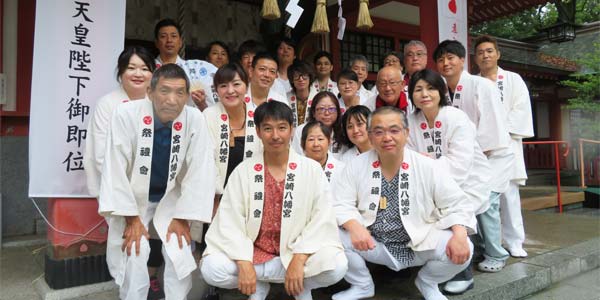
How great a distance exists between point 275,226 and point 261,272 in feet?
1.11

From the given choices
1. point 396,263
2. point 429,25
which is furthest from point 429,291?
point 429,25

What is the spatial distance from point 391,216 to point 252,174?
3.68 feet

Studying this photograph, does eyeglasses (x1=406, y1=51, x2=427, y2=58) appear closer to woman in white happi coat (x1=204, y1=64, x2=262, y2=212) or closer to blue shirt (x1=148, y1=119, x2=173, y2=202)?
woman in white happi coat (x1=204, y1=64, x2=262, y2=212)

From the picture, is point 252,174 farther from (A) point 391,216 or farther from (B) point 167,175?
(A) point 391,216

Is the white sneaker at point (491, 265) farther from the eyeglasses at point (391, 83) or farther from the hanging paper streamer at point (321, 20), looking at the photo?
the hanging paper streamer at point (321, 20)

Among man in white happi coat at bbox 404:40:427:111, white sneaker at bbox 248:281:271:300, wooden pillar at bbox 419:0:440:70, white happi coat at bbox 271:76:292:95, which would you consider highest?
wooden pillar at bbox 419:0:440:70

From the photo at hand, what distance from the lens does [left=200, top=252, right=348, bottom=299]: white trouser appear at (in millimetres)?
2668

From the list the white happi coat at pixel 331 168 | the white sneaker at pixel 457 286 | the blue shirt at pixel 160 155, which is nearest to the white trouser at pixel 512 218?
the white sneaker at pixel 457 286

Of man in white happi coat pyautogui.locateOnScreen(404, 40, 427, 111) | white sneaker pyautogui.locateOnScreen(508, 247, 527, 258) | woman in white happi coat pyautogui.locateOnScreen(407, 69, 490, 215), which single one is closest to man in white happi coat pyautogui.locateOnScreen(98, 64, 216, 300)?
woman in white happi coat pyautogui.locateOnScreen(407, 69, 490, 215)

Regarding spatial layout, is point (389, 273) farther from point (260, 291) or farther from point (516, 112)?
point (516, 112)

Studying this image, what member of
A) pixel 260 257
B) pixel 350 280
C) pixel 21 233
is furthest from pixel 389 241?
pixel 21 233

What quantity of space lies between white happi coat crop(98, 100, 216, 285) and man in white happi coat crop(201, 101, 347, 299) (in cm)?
23

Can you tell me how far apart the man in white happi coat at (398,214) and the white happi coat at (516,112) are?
1675mm

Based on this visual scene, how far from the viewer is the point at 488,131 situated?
3914 millimetres
